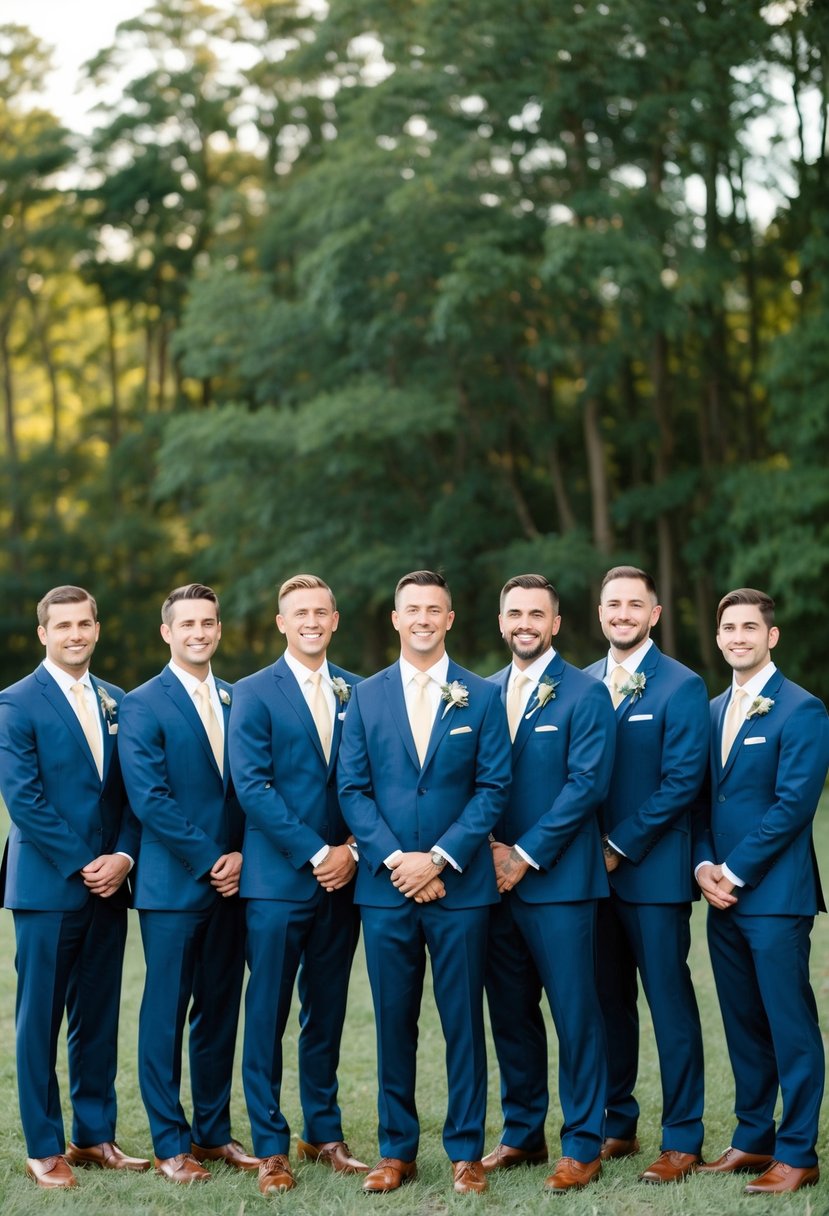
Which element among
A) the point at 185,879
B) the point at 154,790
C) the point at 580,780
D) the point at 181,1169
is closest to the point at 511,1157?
the point at 181,1169

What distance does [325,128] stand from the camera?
28094 millimetres

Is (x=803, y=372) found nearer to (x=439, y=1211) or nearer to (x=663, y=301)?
(x=663, y=301)

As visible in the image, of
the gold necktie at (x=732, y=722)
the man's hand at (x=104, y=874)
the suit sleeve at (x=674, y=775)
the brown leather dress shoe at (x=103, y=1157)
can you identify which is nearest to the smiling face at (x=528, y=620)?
the suit sleeve at (x=674, y=775)

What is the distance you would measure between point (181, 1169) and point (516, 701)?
83.1 inches

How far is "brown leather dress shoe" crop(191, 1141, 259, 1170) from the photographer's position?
5.48m

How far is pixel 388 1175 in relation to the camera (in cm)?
512

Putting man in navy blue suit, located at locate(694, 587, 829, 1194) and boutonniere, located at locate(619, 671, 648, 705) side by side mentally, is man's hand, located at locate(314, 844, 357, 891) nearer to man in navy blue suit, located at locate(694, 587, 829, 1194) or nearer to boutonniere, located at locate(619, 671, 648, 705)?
boutonniere, located at locate(619, 671, 648, 705)

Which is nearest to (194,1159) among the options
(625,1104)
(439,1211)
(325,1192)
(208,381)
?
(325,1192)

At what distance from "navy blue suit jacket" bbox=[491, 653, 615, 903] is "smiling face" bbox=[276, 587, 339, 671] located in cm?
84

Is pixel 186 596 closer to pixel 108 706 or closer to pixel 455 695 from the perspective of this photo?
pixel 108 706

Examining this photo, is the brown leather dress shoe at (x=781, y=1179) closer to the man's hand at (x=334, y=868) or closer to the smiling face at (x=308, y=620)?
the man's hand at (x=334, y=868)

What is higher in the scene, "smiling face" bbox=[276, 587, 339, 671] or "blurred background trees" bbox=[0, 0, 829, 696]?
"blurred background trees" bbox=[0, 0, 829, 696]

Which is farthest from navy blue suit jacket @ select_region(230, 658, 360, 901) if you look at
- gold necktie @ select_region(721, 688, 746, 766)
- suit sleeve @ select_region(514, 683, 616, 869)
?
gold necktie @ select_region(721, 688, 746, 766)

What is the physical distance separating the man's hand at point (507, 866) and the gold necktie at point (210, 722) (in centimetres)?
112
